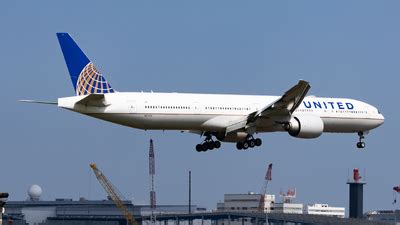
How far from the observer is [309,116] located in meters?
95.7

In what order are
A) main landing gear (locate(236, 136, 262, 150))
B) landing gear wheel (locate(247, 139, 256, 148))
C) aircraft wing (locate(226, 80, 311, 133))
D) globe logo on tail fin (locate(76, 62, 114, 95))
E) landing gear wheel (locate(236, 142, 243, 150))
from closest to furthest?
globe logo on tail fin (locate(76, 62, 114, 95))
aircraft wing (locate(226, 80, 311, 133))
main landing gear (locate(236, 136, 262, 150))
landing gear wheel (locate(247, 139, 256, 148))
landing gear wheel (locate(236, 142, 243, 150))

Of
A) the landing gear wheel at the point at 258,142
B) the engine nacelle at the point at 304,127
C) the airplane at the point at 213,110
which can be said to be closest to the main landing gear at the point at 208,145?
the airplane at the point at 213,110

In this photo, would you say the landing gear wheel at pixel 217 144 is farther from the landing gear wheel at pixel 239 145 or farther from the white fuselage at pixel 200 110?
the white fuselage at pixel 200 110

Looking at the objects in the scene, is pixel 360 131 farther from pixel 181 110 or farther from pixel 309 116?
pixel 181 110

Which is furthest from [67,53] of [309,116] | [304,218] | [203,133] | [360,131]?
[304,218]

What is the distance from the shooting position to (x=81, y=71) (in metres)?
91.7

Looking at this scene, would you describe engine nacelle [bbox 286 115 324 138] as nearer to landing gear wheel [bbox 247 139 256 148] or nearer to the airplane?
the airplane

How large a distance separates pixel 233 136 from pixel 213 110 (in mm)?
4965

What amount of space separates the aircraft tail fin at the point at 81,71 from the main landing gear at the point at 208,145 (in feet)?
36.5

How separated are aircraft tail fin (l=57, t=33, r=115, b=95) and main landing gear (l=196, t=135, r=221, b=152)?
36.5 ft

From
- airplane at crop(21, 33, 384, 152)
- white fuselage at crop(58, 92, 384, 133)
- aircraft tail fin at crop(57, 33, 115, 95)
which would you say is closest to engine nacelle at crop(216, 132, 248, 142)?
airplane at crop(21, 33, 384, 152)

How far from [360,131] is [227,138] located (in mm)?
13463

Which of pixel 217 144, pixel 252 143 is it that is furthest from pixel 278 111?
pixel 217 144

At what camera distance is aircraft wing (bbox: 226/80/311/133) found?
91625 millimetres
